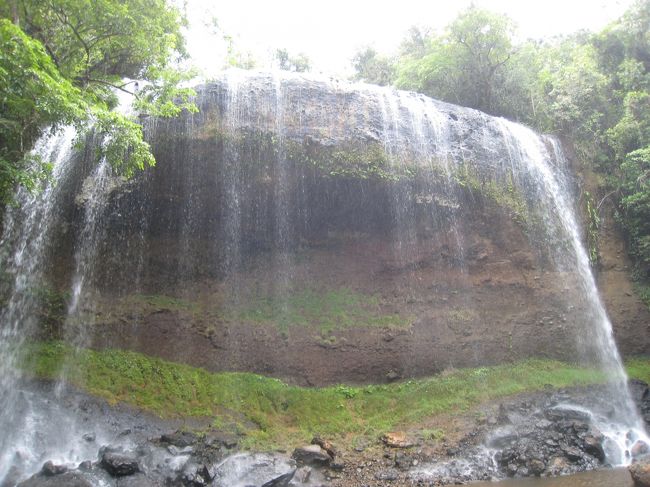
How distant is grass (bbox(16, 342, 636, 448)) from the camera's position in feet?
36.3

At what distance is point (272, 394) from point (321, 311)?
2931mm

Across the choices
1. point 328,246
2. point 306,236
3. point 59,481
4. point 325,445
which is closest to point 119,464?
point 59,481

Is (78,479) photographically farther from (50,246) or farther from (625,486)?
(625,486)

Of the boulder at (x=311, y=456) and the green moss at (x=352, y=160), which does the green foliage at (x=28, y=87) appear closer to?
the green moss at (x=352, y=160)

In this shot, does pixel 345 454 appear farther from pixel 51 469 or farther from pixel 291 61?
pixel 291 61

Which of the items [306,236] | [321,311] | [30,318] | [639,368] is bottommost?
[639,368]

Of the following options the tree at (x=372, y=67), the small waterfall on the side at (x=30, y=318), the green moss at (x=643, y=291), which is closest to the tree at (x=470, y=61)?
the tree at (x=372, y=67)

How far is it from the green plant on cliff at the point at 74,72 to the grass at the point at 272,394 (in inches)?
184

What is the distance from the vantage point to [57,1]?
926 centimetres

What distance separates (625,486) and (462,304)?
7.34 meters

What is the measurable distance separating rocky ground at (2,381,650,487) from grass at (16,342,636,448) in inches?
18.4

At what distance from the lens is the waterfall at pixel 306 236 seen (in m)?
12.8

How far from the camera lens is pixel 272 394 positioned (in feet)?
39.5

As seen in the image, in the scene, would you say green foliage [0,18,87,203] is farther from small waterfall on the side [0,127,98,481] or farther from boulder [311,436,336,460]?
boulder [311,436,336,460]
